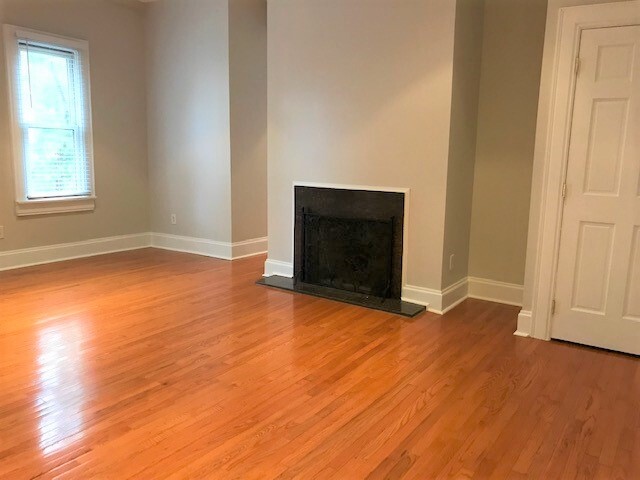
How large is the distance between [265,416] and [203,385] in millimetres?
474

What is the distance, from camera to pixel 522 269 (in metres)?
4.24

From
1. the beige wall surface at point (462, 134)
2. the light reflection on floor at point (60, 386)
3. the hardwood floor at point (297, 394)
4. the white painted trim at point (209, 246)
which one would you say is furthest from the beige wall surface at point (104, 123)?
the beige wall surface at point (462, 134)

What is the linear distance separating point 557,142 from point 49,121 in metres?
4.72

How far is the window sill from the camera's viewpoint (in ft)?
Answer: 17.3

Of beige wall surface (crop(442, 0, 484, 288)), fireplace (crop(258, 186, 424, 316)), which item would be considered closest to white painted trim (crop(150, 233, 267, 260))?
fireplace (crop(258, 186, 424, 316))

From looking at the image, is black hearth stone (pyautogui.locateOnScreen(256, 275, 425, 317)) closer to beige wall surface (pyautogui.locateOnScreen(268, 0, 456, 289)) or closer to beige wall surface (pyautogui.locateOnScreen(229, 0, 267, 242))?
beige wall surface (pyautogui.locateOnScreen(268, 0, 456, 289))

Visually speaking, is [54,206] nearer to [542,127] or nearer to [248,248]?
[248,248]

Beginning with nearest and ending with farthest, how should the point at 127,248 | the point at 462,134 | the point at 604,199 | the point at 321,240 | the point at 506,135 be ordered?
the point at 604,199 → the point at 462,134 → the point at 506,135 → the point at 321,240 → the point at 127,248

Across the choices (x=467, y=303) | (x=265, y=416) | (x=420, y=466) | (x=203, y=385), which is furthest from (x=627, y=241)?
(x=203, y=385)

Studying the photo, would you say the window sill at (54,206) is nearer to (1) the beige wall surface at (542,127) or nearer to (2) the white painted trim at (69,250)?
(2) the white painted trim at (69,250)

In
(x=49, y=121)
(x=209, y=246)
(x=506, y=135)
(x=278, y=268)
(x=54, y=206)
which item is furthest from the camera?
(x=209, y=246)

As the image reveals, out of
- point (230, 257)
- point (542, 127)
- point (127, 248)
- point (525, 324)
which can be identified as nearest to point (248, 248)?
point (230, 257)

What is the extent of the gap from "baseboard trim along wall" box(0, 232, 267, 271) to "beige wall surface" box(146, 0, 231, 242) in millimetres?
114

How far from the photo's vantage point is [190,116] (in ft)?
19.4
